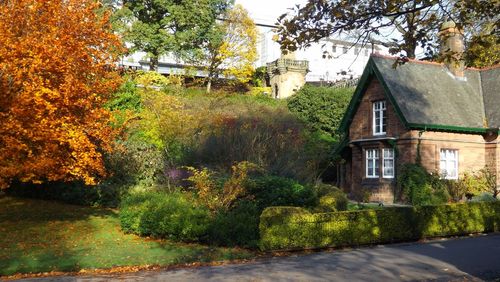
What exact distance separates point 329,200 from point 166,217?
17.6ft

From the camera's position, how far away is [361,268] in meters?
10.8

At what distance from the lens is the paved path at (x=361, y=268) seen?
393 inches

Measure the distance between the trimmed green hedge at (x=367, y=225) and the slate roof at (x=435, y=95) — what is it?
8.29 m

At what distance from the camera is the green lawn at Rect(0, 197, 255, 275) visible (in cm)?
1209

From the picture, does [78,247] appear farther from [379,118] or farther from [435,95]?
[435,95]

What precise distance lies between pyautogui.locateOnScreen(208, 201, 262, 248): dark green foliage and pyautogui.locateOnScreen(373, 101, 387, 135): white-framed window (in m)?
14.9

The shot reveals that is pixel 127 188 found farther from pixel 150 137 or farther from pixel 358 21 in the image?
pixel 358 21

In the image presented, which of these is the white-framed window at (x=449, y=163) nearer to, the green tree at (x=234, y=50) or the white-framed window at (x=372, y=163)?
the white-framed window at (x=372, y=163)

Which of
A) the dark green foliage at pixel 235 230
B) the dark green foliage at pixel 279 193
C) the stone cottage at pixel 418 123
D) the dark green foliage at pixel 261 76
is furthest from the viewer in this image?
the dark green foliage at pixel 261 76

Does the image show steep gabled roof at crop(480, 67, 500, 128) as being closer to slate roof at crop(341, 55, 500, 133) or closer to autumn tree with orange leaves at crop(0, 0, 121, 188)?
slate roof at crop(341, 55, 500, 133)

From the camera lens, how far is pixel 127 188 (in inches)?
853

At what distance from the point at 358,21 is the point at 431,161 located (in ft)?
58.0

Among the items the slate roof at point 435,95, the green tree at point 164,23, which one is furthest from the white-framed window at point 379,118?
the green tree at point 164,23

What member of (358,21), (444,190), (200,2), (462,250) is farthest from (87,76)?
(200,2)
